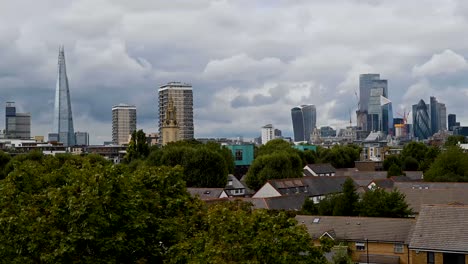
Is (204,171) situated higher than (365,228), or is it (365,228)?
(204,171)

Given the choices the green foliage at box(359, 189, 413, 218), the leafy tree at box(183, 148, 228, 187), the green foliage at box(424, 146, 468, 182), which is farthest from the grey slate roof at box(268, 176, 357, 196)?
the green foliage at box(359, 189, 413, 218)

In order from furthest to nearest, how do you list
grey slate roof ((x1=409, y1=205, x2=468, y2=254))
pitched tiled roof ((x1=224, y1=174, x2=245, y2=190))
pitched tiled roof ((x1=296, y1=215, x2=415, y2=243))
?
pitched tiled roof ((x1=224, y1=174, x2=245, y2=190)) → pitched tiled roof ((x1=296, y1=215, x2=415, y2=243)) → grey slate roof ((x1=409, y1=205, x2=468, y2=254))

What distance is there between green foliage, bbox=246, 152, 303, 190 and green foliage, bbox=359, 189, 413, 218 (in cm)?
3964

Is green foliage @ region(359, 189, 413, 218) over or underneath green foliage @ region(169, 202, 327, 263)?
underneath

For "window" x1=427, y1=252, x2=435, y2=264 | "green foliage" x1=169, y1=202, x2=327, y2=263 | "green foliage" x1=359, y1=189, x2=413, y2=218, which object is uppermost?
"green foliage" x1=169, y1=202, x2=327, y2=263

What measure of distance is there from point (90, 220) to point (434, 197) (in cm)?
4786

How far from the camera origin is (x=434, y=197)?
61.6 meters

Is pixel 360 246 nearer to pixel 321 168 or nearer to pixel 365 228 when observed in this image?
pixel 365 228

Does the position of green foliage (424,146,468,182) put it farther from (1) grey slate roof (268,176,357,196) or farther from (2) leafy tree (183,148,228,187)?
(2) leafy tree (183,148,228,187)

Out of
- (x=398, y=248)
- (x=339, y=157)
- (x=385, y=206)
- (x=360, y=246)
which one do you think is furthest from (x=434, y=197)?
(x=339, y=157)

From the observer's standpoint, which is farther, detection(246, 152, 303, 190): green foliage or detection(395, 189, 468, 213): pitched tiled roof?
detection(246, 152, 303, 190): green foliage

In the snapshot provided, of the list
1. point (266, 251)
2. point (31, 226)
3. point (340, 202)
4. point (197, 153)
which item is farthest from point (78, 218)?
point (197, 153)

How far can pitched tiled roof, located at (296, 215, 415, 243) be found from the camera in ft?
141

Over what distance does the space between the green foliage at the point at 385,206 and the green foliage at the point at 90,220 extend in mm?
29909
